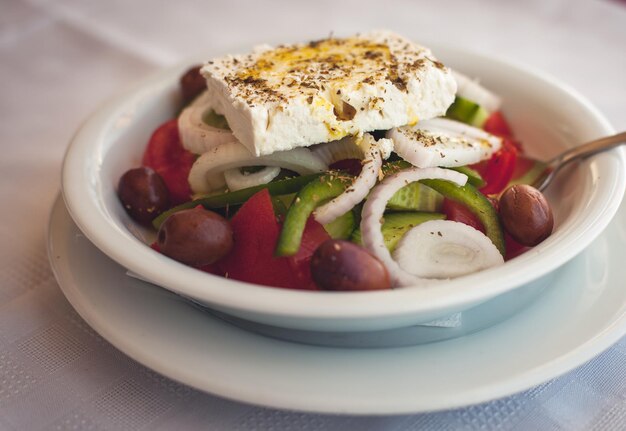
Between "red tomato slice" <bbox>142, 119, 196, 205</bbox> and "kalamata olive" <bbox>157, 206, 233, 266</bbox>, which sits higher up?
"kalamata olive" <bbox>157, 206, 233, 266</bbox>

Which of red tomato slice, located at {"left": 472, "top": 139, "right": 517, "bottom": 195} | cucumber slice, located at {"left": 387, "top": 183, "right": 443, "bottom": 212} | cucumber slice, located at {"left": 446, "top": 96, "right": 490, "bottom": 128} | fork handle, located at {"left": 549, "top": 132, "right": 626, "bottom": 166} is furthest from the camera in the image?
cucumber slice, located at {"left": 446, "top": 96, "right": 490, "bottom": 128}

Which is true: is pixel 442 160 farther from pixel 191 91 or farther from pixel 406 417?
pixel 191 91

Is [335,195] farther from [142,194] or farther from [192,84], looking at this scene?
[192,84]

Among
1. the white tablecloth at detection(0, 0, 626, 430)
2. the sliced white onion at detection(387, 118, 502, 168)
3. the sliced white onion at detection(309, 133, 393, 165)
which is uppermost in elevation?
the sliced white onion at detection(387, 118, 502, 168)

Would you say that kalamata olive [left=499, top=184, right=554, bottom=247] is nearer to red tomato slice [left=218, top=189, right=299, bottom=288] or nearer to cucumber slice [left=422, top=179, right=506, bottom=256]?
cucumber slice [left=422, top=179, right=506, bottom=256]

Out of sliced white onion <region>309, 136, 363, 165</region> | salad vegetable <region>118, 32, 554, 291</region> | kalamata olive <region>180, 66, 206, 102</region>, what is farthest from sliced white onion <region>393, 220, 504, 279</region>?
kalamata olive <region>180, 66, 206, 102</region>

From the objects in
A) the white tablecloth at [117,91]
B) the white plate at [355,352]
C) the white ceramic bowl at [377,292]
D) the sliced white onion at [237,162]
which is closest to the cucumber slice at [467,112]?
the white ceramic bowl at [377,292]
